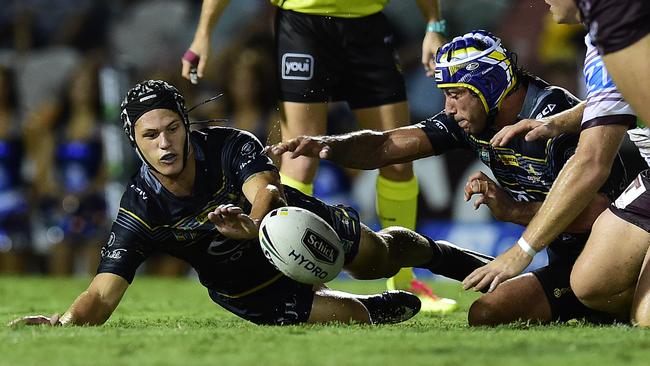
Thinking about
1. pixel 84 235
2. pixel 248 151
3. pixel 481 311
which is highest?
pixel 248 151

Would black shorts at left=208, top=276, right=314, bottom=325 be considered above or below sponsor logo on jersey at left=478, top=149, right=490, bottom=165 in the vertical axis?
below

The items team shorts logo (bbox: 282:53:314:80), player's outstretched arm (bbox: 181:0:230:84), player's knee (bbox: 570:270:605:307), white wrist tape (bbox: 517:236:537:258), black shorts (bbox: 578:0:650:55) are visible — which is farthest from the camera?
team shorts logo (bbox: 282:53:314:80)

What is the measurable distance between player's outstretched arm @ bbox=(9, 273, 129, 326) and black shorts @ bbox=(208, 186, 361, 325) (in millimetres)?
682

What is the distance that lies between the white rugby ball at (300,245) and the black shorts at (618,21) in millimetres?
1548

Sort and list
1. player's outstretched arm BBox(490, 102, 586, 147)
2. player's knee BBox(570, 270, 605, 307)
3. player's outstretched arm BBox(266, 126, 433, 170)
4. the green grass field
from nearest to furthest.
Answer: the green grass field, player's outstretched arm BBox(490, 102, 586, 147), player's knee BBox(570, 270, 605, 307), player's outstretched arm BBox(266, 126, 433, 170)

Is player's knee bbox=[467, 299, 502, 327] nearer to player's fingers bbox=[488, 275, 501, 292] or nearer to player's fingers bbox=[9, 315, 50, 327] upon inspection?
player's fingers bbox=[488, 275, 501, 292]

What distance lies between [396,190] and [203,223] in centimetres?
179

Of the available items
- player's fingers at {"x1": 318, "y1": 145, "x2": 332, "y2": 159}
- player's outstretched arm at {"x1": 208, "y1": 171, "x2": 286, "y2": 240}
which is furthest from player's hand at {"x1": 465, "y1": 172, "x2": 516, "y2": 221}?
player's outstretched arm at {"x1": 208, "y1": 171, "x2": 286, "y2": 240}

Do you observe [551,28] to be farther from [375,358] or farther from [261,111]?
[375,358]

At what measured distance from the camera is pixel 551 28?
33.8 feet

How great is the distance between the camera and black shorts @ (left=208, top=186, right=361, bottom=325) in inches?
236

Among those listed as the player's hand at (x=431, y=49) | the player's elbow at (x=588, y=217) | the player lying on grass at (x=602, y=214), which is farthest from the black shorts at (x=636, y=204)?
the player's hand at (x=431, y=49)

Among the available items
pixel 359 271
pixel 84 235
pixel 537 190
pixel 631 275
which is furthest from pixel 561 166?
pixel 84 235

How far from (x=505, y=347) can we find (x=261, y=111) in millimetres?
6796
